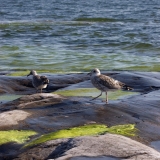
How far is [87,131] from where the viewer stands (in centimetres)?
877

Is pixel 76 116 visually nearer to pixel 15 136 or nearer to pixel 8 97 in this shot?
pixel 15 136

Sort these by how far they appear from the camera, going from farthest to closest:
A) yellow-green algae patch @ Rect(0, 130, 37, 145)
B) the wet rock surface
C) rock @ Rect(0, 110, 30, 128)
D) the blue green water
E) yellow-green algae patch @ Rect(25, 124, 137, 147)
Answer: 1. the blue green water
2. rock @ Rect(0, 110, 30, 128)
3. yellow-green algae patch @ Rect(0, 130, 37, 145)
4. yellow-green algae patch @ Rect(25, 124, 137, 147)
5. the wet rock surface

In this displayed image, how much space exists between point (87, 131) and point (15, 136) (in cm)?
121

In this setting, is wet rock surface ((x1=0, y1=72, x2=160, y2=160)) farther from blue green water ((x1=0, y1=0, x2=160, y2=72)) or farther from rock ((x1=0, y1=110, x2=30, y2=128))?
blue green water ((x1=0, y1=0, x2=160, y2=72))

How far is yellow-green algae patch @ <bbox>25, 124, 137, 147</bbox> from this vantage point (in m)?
8.16

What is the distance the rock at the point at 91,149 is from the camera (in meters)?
7.26

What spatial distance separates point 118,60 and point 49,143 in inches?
596

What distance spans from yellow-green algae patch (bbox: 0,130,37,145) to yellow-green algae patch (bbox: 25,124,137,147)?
Answer: 15.0 inches

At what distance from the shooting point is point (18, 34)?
35156 millimetres

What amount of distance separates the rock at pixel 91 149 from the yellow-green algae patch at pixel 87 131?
0.95 ft

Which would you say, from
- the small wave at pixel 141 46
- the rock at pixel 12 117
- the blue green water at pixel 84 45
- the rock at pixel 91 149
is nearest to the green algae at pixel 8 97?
the rock at pixel 12 117

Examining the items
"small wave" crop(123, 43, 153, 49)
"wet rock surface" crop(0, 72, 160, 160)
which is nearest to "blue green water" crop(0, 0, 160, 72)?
"small wave" crop(123, 43, 153, 49)

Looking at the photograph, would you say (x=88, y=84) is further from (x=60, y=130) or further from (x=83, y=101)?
(x=60, y=130)

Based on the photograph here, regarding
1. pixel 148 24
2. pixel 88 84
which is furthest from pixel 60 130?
pixel 148 24
